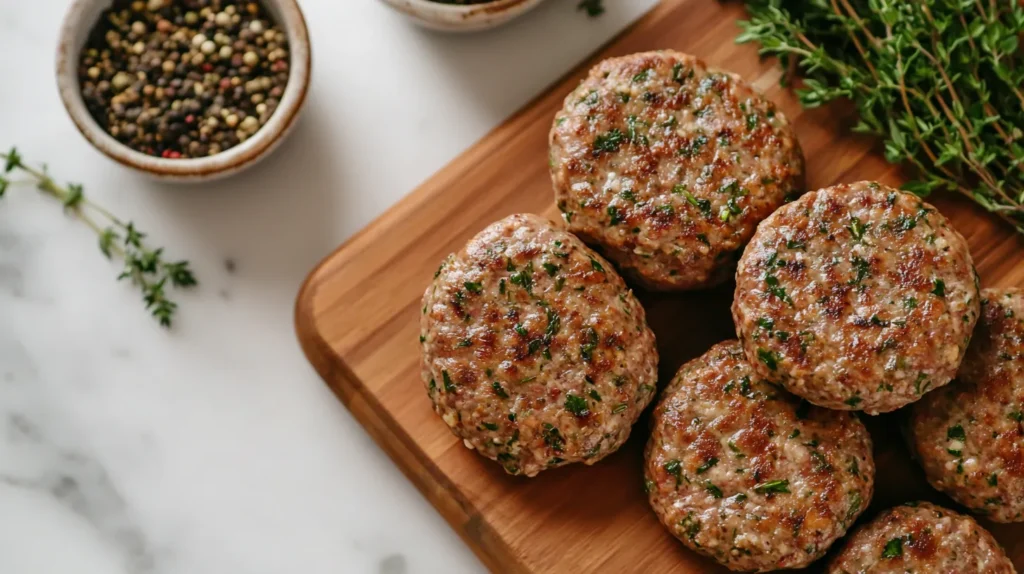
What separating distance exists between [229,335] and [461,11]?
1616 millimetres

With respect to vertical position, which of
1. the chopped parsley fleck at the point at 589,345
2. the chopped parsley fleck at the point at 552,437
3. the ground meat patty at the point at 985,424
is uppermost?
the chopped parsley fleck at the point at 589,345

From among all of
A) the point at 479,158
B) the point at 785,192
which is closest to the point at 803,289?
the point at 785,192

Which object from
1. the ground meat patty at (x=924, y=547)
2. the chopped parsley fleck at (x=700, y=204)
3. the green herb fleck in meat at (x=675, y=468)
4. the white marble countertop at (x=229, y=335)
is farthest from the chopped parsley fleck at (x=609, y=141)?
the ground meat patty at (x=924, y=547)

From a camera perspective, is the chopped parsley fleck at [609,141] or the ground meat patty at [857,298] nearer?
the ground meat patty at [857,298]

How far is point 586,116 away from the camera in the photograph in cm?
348

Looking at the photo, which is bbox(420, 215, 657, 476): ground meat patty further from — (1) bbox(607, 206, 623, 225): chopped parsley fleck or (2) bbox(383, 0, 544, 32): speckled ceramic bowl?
(2) bbox(383, 0, 544, 32): speckled ceramic bowl

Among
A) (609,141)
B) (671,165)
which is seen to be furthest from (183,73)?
(671,165)

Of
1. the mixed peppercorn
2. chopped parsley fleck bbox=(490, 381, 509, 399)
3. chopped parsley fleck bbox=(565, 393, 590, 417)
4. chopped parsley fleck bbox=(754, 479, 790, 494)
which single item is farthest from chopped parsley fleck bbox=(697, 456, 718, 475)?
the mixed peppercorn

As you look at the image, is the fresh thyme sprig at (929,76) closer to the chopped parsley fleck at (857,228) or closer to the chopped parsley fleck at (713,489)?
the chopped parsley fleck at (857,228)

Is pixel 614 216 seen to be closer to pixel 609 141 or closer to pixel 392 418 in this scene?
pixel 609 141

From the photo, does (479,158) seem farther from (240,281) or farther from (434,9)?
(240,281)

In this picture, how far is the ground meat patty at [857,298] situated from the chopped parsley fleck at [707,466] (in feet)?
1.13

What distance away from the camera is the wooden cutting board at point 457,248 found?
357 cm

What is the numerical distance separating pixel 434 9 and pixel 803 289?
5.60ft
